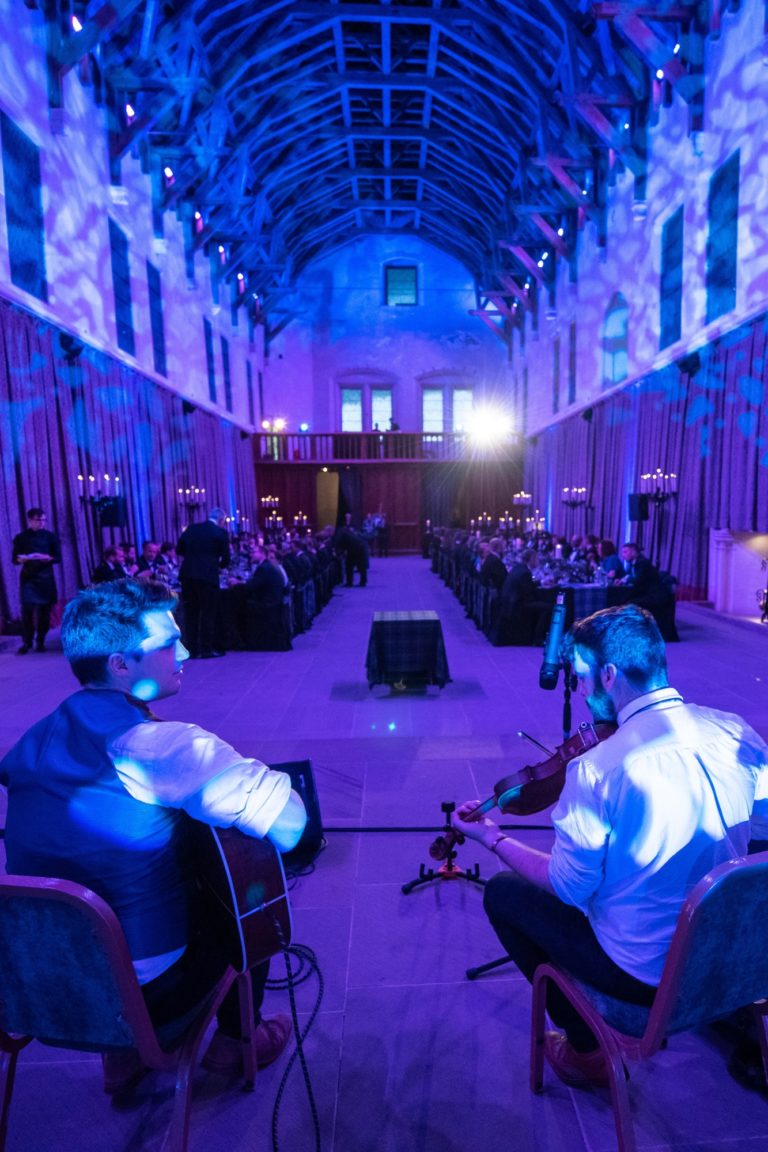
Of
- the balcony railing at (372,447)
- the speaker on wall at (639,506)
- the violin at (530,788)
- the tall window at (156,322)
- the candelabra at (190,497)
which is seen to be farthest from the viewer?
the balcony railing at (372,447)

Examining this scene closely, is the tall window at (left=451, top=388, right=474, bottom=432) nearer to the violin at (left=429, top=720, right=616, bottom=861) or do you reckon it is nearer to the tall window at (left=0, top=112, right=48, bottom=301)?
the tall window at (left=0, top=112, right=48, bottom=301)

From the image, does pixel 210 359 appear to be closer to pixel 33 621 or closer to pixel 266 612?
pixel 33 621

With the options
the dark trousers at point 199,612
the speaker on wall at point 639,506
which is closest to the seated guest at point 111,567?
the dark trousers at point 199,612

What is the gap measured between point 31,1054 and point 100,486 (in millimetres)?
9491

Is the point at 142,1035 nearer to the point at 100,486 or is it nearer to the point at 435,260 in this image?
the point at 100,486

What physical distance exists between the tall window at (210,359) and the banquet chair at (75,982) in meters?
17.2

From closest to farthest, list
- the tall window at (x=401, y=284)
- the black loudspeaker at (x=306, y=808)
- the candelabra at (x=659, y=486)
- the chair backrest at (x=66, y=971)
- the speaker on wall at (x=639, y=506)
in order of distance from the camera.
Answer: the chair backrest at (x=66, y=971)
the black loudspeaker at (x=306, y=808)
the speaker on wall at (x=639, y=506)
the candelabra at (x=659, y=486)
the tall window at (x=401, y=284)

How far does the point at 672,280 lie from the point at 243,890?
11.7 m

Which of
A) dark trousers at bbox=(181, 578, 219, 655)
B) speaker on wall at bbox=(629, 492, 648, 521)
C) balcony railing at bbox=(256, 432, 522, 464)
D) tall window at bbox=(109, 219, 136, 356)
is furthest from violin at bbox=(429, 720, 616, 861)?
balcony railing at bbox=(256, 432, 522, 464)

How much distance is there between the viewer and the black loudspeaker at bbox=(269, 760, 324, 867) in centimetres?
332

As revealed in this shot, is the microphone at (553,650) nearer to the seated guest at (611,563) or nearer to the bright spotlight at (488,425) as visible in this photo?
the seated guest at (611,563)

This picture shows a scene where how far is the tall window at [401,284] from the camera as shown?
966 inches

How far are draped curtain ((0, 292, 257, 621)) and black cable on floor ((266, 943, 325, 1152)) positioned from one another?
6.96 meters

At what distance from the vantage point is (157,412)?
44.8 feet
